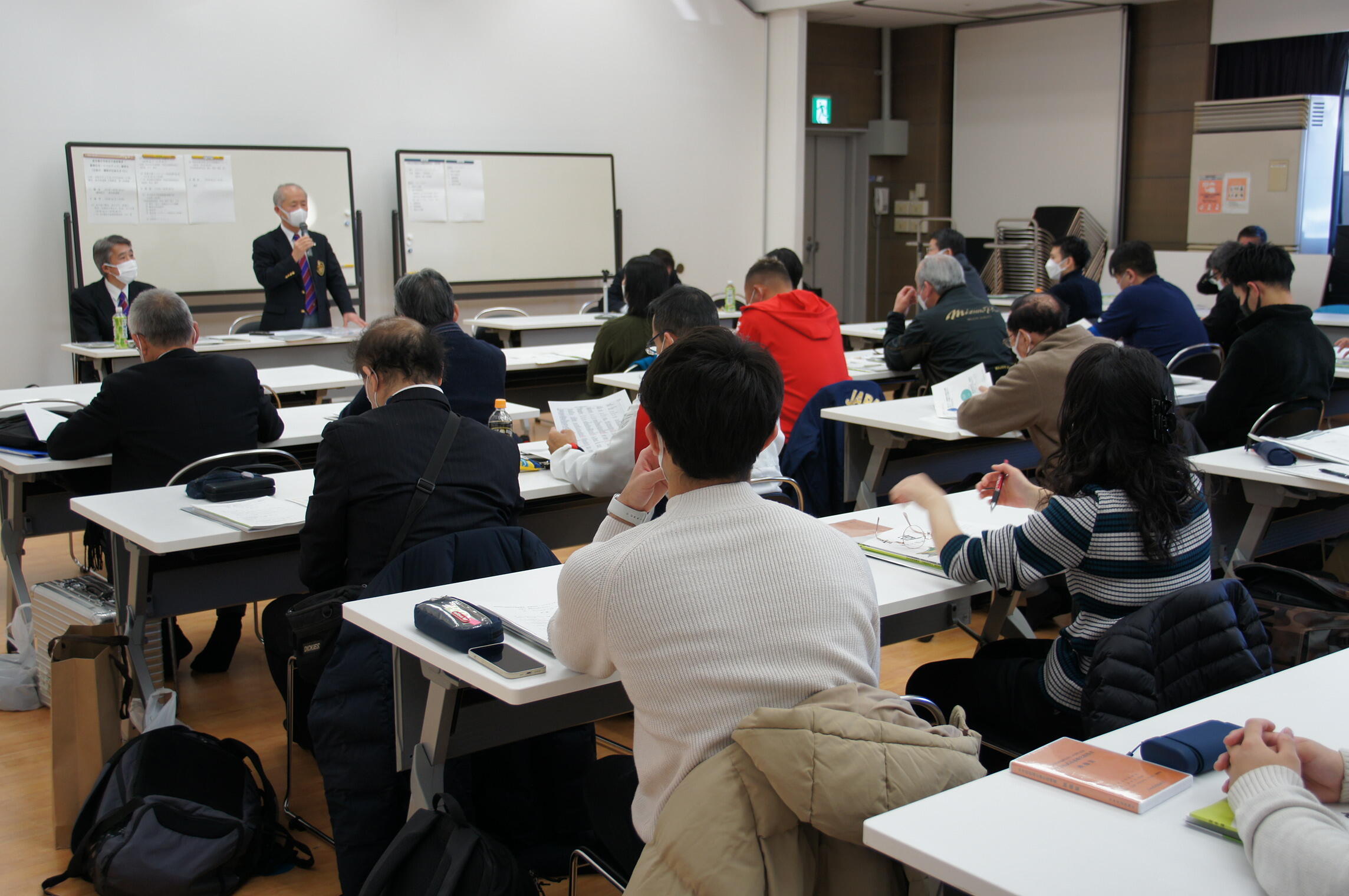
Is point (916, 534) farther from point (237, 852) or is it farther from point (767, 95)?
point (767, 95)

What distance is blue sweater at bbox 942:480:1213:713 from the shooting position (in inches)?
83.7

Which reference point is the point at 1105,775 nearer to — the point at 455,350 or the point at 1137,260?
the point at 455,350

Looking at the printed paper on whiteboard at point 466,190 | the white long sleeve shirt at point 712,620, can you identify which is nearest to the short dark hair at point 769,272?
the white long sleeve shirt at point 712,620

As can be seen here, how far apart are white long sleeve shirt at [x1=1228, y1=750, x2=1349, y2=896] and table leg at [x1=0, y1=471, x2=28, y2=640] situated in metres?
3.62

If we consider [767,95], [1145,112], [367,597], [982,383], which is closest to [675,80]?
[767,95]

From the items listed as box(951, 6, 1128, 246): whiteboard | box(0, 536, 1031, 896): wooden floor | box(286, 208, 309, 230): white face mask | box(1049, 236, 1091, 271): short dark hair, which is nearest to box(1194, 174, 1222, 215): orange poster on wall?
box(951, 6, 1128, 246): whiteboard

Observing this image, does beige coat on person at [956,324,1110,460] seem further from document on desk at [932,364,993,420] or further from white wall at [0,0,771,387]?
white wall at [0,0,771,387]

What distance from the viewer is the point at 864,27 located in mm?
11594

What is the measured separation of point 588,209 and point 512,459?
22.8 ft

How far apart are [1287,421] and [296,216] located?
5702 mm

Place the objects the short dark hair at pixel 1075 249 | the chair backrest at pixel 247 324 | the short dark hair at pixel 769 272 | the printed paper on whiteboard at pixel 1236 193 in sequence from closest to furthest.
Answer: the short dark hair at pixel 769 272 → the short dark hair at pixel 1075 249 → the chair backrest at pixel 247 324 → the printed paper on whiteboard at pixel 1236 193

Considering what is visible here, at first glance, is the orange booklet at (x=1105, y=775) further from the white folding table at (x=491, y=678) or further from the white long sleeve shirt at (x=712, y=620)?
the white folding table at (x=491, y=678)

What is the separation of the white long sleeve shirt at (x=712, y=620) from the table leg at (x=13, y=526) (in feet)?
9.28

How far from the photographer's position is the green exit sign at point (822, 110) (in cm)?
1135
